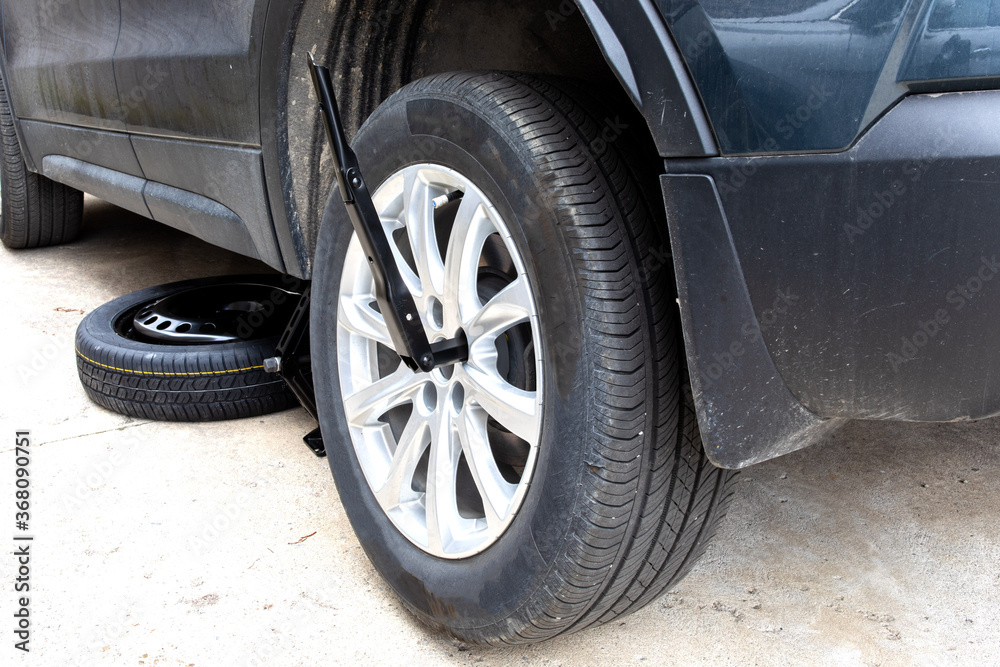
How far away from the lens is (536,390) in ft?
4.17

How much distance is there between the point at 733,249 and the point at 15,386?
99.9 inches

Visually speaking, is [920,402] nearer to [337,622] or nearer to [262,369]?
[337,622]

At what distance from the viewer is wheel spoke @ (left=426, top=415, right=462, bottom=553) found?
1.40 metres

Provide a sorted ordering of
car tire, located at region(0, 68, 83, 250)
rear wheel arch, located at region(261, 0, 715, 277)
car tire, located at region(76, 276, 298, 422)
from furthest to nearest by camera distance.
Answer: car tire, located at region(0, 68, 83, 250) < car tire, located at region(76, 276, 298, 422) < rear wheel arch, located at region(261, 0, 715, 277)

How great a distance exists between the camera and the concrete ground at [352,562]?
142cm

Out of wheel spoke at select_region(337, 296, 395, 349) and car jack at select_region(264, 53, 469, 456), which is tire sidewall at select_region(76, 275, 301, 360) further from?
car jack at select_region(264, 53, 469, 456)

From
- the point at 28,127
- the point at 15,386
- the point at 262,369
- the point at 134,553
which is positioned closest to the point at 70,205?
the point at 28,127

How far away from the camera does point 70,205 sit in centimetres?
433

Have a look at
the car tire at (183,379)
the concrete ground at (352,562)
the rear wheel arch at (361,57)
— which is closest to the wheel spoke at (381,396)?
the concrete ground at (352,562)

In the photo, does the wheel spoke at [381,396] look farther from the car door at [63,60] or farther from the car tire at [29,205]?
the car tire at [29,205]

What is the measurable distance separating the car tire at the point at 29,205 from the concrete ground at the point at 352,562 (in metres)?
2.15

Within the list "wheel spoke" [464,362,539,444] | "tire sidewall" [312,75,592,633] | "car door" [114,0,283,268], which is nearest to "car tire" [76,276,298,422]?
"car door" [114,0,283,268]

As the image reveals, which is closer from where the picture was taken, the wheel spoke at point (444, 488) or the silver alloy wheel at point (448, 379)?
the silver alloy wheel at point (448, 379)

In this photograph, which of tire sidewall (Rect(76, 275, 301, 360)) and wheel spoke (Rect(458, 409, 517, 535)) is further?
tire sidewall (Rect(76, 275, 301, 360))
